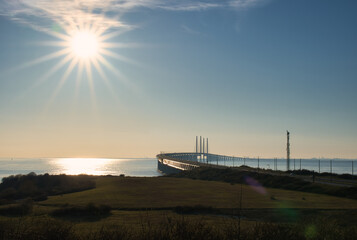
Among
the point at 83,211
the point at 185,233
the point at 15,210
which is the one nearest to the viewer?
the point at 185,233

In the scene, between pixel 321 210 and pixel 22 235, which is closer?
pixel 22 235

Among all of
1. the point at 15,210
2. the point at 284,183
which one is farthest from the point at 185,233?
the point at 284,183

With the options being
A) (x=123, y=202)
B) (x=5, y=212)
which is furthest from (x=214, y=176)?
(x=5, y=212)

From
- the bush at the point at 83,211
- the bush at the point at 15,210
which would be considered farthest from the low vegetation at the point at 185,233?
the bush at the point at 15,210

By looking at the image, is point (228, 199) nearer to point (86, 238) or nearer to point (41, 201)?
point (41, 201)

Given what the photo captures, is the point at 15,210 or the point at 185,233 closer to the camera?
the point at 185,233

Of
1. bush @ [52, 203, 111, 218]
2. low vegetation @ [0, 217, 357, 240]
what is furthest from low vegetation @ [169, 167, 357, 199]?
low vegetation @ [0, 217, 357, 240]

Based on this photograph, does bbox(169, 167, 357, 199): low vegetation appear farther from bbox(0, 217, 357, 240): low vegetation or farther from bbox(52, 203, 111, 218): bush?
bbox(0, 217, 357, 240): low vegetation

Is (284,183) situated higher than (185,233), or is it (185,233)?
(185,233)

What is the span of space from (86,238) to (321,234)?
7.17 meters

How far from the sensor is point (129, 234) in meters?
11.0

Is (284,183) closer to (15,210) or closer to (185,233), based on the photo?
(15,210)

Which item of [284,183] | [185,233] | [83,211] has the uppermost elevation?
[185,233]

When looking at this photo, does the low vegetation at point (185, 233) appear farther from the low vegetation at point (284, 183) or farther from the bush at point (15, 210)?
the low vegetation at point (284, 183)
